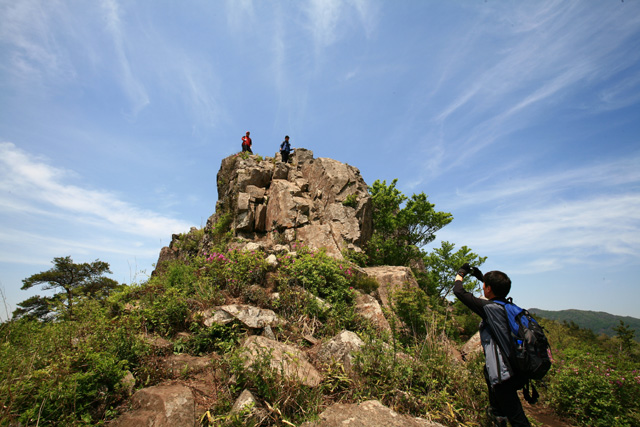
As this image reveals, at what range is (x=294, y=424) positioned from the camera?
362cm

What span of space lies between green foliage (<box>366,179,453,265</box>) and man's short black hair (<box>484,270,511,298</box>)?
11566mm

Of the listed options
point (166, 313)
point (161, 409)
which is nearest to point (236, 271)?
point (166, 313)

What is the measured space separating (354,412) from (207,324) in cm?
341

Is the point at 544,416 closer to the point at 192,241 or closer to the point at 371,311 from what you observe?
the point at 371,311

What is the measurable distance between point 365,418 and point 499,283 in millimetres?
2548

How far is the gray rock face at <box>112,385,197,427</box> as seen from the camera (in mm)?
3430

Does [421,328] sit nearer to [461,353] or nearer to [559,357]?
[461,353]

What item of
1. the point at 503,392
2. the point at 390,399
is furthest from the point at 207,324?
the point at 503,392

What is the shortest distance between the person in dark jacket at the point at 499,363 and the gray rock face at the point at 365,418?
0.94 m

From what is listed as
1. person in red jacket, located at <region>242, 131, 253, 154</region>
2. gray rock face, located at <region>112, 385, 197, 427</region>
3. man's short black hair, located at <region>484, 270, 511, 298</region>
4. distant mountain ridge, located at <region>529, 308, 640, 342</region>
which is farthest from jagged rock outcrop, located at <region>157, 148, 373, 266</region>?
distant mountain ridge, located at <region>529, 308, 640, 342</region>

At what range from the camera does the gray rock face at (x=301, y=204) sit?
12531 millimetres

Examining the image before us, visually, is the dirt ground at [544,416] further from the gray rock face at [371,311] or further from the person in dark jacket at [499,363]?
the gray rock face at [371,311]

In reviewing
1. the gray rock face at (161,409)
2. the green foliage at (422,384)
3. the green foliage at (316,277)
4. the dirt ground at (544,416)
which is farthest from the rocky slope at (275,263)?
the dirt ground at (544,416)

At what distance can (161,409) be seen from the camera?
3.56m
